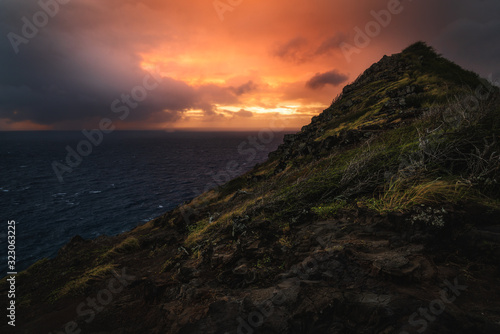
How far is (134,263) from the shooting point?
875cm

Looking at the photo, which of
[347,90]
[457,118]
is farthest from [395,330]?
[347,90]

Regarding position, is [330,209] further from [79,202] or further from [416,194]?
[79,202]

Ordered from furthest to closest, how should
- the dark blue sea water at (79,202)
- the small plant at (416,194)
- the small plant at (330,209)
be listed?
the dark blue sea water at (79,202) → the small plant at (330,209) → the small plant at (416,194)

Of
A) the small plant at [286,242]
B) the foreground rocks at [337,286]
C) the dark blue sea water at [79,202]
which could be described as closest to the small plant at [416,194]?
the foreground rocks at [337,286]

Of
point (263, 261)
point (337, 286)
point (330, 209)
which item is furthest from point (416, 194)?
point (263, 261)

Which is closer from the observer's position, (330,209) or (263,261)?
(263,261)

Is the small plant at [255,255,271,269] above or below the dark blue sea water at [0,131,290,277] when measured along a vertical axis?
above

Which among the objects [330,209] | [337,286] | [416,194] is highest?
[416,194]

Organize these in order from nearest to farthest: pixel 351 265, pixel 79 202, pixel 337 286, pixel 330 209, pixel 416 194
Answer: pixel 337 286
pixel 351 265
pixel 416 194
pixel 330 209
pixel 79 202

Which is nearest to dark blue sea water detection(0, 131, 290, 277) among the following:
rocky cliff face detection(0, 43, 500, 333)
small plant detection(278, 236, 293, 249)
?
rocky cliff face detection(0, 43, 500, 333)

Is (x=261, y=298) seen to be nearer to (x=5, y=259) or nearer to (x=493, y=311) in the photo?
(x=493, y=311)

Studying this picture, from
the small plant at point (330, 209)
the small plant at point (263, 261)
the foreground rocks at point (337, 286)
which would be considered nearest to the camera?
the foreground rocks at point (337, 286)

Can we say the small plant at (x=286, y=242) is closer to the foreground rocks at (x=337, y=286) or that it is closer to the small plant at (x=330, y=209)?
the foreground rocks at (x=337, y=286)

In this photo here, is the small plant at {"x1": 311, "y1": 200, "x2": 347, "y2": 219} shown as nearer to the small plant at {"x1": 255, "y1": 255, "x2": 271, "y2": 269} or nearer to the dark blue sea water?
the small plant at {"x1": 255, "y1": 255, "x2": 271, "y2": 269}
